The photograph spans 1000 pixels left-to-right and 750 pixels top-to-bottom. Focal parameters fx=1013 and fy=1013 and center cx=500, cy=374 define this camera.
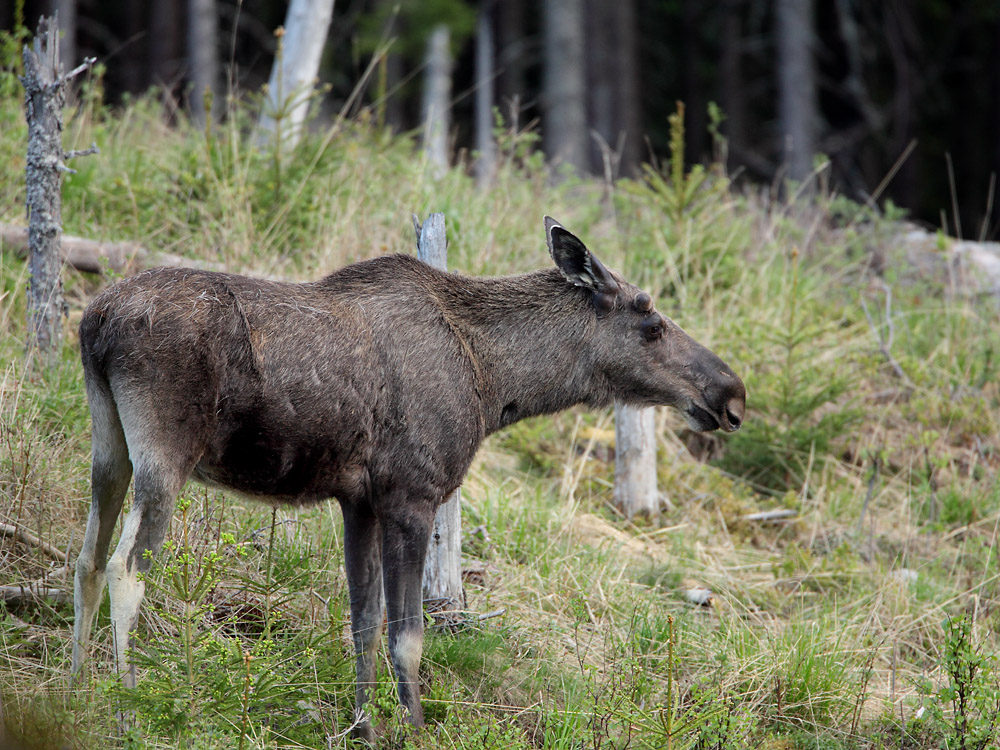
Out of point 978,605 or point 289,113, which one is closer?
point 978,605

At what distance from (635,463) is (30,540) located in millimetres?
4014

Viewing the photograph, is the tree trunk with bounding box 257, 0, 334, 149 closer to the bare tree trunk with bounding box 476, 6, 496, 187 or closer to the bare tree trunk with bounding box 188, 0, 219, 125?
the bare tree trunk with bounding box 188, 0, 219, 125

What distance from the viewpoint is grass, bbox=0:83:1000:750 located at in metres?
4.54

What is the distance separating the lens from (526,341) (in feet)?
16.6

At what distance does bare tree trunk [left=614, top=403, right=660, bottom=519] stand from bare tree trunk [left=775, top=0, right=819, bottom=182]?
477 inches

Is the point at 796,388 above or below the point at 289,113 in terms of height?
below

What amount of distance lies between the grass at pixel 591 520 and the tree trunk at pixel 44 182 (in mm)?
216

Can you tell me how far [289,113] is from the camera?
8312 mm

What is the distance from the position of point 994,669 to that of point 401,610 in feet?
11.1

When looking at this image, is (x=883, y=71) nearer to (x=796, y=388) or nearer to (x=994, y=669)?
(x=796, y=388)

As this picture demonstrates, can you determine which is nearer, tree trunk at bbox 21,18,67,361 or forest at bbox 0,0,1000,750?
forest at bbox 0,0,1000,750

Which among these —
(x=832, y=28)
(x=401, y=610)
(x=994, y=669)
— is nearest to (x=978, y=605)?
(x=994, y=669)

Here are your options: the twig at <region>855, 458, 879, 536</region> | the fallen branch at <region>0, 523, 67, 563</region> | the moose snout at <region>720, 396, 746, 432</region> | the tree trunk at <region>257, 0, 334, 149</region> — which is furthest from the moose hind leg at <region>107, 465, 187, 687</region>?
the tree trunk at <region>257, 0, 334, 149</region>

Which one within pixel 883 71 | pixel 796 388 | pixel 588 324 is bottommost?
pixel 796 388
